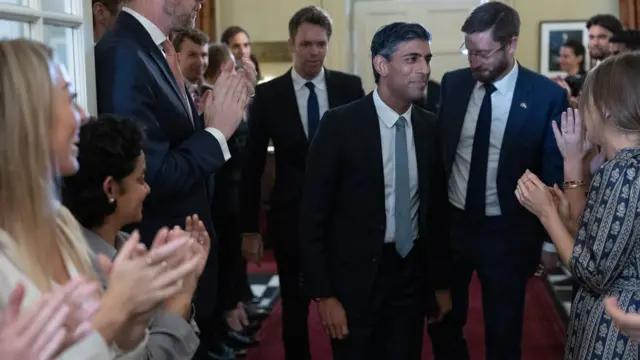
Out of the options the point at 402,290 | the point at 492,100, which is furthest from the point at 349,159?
the point at 492,100

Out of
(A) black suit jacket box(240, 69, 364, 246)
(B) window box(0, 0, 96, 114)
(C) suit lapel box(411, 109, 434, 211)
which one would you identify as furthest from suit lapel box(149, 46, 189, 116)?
(A) black suit jacket box(240, 69, 364, 246)

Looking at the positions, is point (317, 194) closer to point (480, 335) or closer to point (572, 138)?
point (572, 138)

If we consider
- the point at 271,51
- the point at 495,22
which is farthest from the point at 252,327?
the point at 271,51

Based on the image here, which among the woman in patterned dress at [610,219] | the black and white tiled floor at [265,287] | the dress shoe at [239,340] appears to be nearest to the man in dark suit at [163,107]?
the woman in patterned dress at [610,219]

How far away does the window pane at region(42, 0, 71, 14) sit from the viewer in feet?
5.33

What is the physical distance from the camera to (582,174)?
87.4 inches

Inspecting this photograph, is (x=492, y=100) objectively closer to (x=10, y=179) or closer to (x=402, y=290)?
(x=402, y=290)

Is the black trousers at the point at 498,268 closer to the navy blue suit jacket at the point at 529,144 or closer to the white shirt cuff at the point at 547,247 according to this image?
the navy blue suit jacket at the point at 529,144

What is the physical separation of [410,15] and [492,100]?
4.19 metres

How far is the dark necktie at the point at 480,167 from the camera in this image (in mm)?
2697

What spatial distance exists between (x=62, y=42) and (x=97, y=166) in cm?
33

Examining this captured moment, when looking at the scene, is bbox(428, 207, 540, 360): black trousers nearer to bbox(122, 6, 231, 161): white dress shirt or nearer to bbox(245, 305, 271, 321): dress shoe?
bbox(122, 6, 231, 161): white dress shirt

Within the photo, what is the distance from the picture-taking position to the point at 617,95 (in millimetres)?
1693

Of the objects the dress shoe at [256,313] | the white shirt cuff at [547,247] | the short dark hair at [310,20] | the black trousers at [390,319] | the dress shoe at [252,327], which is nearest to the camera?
the black trousers at [390,319]
